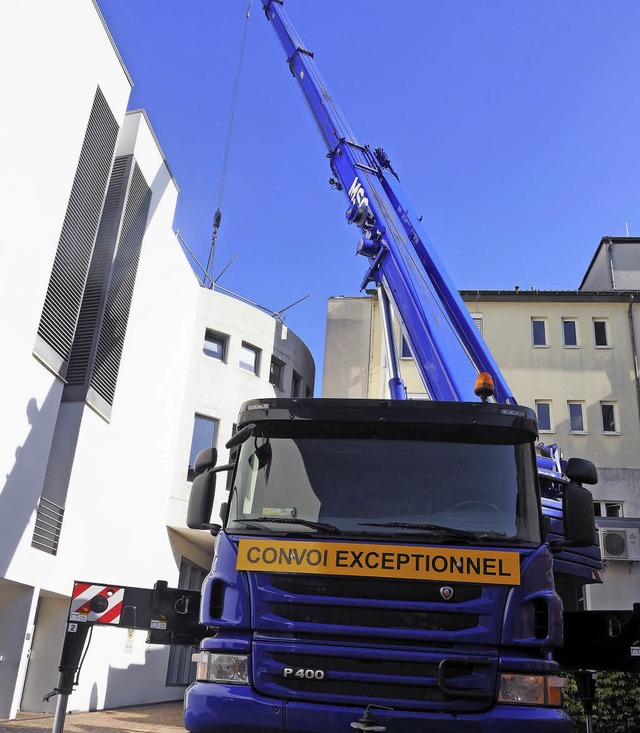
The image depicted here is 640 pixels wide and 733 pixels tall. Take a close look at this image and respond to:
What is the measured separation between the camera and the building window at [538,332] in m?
27.5

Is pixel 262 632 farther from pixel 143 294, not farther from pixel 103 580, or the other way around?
pixel 143 294

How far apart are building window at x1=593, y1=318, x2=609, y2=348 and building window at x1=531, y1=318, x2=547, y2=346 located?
69.9 inches

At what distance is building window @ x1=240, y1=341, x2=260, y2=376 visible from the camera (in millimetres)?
25625

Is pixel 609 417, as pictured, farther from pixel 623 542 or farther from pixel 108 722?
pixel 108 722

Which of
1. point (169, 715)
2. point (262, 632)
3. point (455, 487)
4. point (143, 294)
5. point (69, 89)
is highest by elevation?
point (69, 89)

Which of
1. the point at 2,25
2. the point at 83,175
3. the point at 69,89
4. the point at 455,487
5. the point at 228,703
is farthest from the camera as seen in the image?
the point at 83,175

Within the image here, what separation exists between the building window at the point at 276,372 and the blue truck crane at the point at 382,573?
20.7 m

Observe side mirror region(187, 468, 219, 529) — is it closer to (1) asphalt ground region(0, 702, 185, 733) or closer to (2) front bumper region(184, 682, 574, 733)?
(2) front bumper region(184, 682, 574, 733)

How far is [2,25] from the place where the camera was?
13.0m

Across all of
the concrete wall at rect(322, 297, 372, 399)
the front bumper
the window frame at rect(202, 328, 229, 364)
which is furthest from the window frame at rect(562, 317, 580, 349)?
the front bumper

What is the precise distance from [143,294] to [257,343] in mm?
6471

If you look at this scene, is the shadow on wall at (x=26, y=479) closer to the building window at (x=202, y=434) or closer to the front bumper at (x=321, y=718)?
the building window at (x=202, y=434)

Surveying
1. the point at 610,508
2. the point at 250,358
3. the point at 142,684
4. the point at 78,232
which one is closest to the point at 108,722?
the point at 142,684

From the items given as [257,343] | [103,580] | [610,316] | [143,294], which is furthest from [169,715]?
[610,316]
